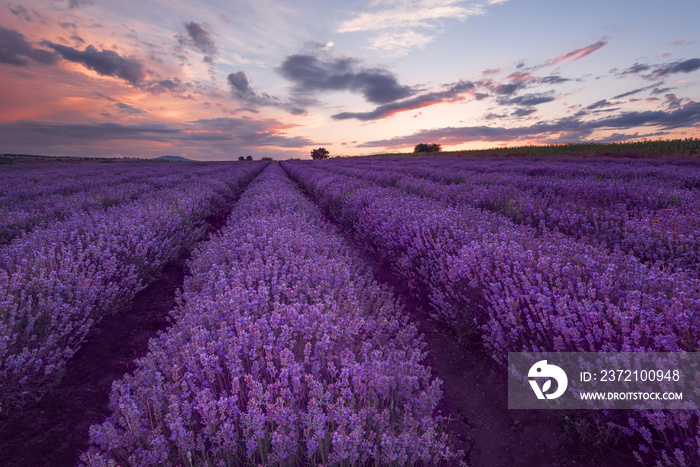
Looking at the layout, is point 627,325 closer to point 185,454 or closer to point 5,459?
point 185,454

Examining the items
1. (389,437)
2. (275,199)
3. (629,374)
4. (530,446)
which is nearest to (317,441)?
(389,437)

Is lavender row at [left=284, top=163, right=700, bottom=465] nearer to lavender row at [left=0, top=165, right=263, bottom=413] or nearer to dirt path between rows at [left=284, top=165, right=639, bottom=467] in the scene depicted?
dirt path between rows at [left=284, top=165, right=639, bottom=467]

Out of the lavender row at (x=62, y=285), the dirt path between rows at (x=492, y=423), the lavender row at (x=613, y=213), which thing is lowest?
the dirt path between rows at (x=492, y=423)

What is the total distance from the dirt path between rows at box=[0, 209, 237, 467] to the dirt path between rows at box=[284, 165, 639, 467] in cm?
231

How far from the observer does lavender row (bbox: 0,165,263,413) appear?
212 centimetres

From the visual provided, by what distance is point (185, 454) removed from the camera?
118 cm

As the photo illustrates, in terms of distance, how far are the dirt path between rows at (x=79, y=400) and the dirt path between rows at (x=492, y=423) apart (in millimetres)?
2306

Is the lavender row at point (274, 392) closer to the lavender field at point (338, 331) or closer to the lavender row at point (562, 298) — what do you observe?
the lavender field at point (338, 331)

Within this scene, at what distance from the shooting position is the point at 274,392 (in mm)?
1361

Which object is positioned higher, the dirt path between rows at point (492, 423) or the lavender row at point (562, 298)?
the lavender row at point (562, 298)

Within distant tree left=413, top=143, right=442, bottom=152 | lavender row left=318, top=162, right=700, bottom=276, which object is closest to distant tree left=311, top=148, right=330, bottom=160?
distant tree left=413, top=143, right=442, bottom=152

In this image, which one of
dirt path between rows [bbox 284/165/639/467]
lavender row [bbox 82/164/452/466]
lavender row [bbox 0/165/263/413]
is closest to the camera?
lavender row [bbox 82/164/452/466]

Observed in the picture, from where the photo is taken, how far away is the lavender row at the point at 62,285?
2.12 meters

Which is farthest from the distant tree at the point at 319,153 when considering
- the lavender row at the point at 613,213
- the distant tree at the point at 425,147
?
the lavender row at the point at 613,213
